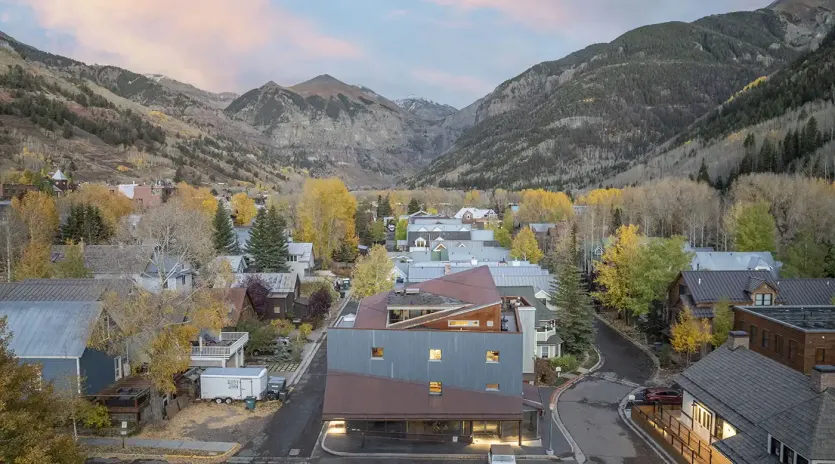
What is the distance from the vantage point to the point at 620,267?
48.9 meters

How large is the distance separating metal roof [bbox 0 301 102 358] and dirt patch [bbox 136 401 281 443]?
17.8 ft

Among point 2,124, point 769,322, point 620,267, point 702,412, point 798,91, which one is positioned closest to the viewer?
point 702,412

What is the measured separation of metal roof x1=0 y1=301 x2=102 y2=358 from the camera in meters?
25.8

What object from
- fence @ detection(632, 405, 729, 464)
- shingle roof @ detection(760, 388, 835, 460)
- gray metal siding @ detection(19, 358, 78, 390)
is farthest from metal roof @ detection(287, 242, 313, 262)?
shingle roof @ detection(760, 388, 835, 460)

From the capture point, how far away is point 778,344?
92.8 feet

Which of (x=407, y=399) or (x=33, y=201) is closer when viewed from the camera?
(x=407, y=399)

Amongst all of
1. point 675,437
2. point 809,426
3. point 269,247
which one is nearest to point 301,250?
point 269,247

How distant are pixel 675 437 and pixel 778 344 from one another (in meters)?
8.94

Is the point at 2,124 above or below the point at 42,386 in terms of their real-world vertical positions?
above

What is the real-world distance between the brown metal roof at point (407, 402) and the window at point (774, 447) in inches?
379

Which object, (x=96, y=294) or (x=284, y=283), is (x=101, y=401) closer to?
(x=96, y=294)

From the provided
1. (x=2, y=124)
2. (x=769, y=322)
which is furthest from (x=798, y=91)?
(x=2, y=124)

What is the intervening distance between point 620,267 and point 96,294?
4051cm

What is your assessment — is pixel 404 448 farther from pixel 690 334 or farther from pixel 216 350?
pixel 690 334
